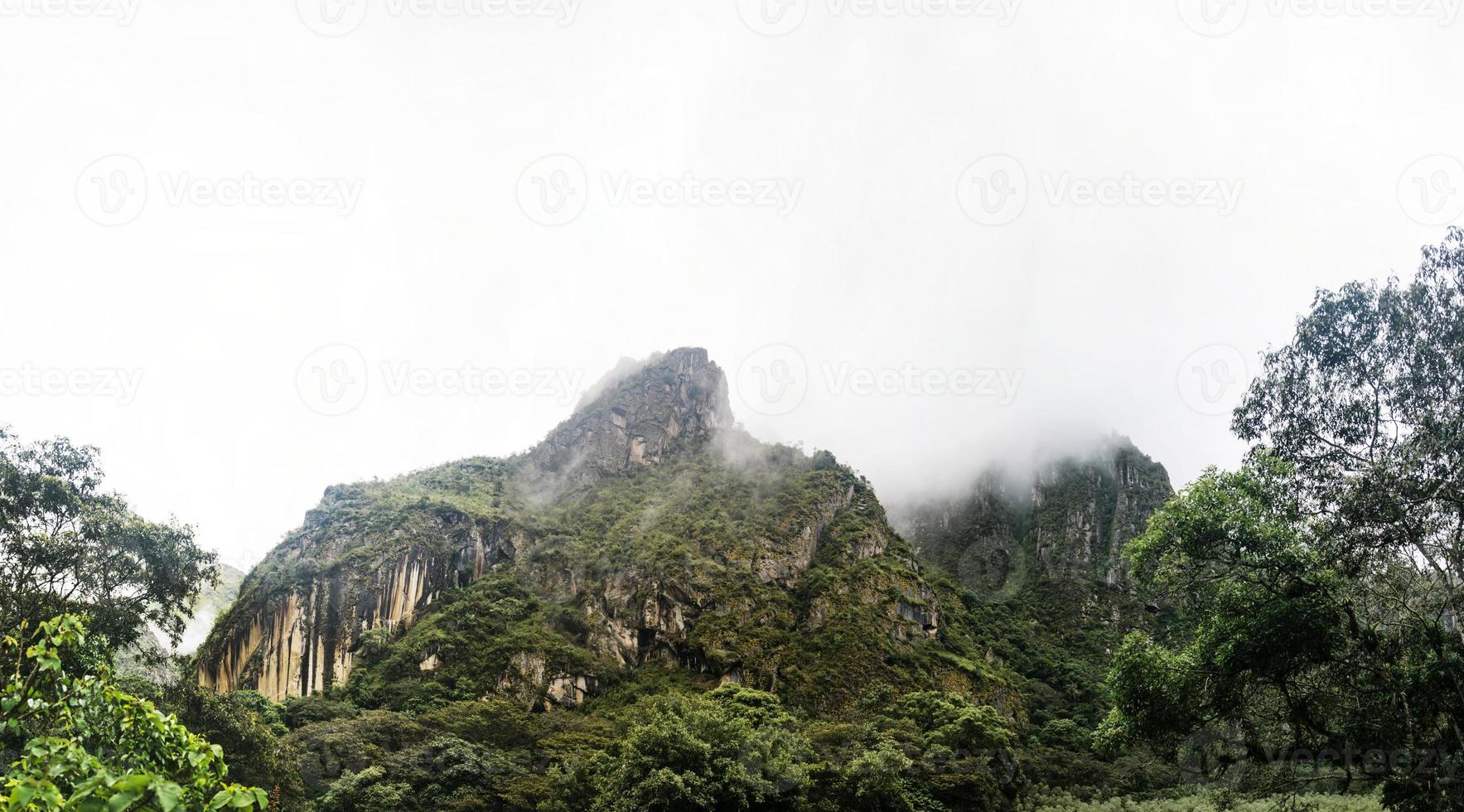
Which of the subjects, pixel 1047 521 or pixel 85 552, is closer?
pixel 85 552

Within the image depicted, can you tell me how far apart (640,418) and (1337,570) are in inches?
3298

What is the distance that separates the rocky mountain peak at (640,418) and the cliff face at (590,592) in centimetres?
601

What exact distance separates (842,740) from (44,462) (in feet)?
102

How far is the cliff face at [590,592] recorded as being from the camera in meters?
51.1

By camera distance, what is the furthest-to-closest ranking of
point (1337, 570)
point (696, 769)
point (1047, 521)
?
1. point (1047, 521)
2. point (696, 769)
3. point (1337, 570)

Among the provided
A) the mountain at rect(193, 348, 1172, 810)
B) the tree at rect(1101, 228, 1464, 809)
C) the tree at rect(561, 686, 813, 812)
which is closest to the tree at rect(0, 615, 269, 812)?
the tree at rect(1101, 228, 1464, 809)

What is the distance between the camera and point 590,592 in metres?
61.2

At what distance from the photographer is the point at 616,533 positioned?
2736 inches

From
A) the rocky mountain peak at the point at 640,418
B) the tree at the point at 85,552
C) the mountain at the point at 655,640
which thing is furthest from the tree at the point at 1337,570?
the rocky mountain peak at the point at 640,418

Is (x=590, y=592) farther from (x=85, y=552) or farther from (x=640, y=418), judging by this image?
(x=85, y=552)

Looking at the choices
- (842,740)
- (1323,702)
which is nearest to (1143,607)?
(842,740)

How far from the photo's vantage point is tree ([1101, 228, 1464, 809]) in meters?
11.5
